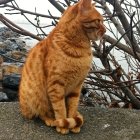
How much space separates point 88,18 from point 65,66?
10.9 inches

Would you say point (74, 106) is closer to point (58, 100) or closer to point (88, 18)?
point (58, 100)

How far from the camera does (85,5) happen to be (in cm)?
190

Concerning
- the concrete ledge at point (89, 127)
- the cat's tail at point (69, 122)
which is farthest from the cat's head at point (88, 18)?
the concrete ledge at point (89, 127)

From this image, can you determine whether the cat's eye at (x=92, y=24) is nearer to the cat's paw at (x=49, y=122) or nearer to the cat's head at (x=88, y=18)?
the cat's head at (x=88, y=18)

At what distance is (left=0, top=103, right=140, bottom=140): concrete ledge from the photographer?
2.12 metres

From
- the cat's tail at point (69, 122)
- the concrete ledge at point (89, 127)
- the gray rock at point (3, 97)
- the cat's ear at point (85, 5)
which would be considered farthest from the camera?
the gray rock at point (3, 97)

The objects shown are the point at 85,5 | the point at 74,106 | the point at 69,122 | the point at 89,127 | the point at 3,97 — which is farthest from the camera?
the point at 3,97

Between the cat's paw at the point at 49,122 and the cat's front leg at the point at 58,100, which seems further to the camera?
the cat's paw at the point at 49,122

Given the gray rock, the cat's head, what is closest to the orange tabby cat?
the cat's head

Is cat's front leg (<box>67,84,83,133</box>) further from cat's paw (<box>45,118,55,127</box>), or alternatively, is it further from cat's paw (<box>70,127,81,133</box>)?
cat's paw (<box>45,118,55,127</box>)

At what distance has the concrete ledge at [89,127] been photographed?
212 cm

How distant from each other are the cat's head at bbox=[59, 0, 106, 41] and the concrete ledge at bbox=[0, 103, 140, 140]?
0.58 meters

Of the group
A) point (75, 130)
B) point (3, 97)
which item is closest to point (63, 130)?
point (75, 130)

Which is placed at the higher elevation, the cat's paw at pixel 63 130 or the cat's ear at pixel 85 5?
the cat's ear at pixel 85 5
